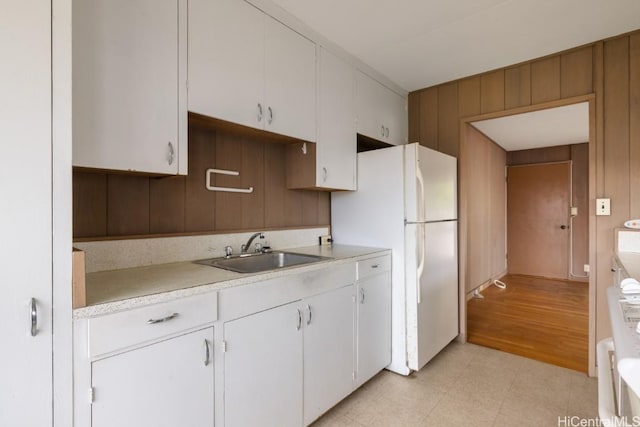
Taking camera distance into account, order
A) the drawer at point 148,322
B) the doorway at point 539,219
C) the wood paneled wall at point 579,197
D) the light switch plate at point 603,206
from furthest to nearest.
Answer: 1. the doorway at point 539,219
2. the wood paneled wall at point 579,197
3. the light switch plate at point 603,206
4. the drawer at point 148,322

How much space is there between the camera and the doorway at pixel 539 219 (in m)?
5.29

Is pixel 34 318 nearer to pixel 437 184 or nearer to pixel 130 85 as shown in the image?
pixel 130 85

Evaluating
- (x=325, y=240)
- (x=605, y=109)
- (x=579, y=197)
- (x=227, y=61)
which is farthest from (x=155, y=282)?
(x=579, y=197)

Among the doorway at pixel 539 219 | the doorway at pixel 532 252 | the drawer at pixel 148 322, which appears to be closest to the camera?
the drawer at pixel 148 322

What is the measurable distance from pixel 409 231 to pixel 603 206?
4.47 feet

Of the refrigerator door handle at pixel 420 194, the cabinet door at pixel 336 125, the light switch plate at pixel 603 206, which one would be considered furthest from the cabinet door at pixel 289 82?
the light switch plate at pixel 603 206

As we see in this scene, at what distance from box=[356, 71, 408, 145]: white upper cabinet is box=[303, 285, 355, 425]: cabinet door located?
1.41 meters

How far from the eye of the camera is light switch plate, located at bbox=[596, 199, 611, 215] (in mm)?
2268

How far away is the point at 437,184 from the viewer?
2.58 metres

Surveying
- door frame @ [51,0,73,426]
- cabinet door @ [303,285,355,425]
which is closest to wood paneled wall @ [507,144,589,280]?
cabinet door @ [303,285,355,425]

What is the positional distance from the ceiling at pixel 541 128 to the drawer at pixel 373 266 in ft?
5.82

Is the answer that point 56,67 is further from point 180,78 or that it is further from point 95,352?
point 95,352

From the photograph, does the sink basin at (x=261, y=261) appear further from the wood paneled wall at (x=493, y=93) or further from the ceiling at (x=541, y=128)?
the ceiling at (x=541, y=128)

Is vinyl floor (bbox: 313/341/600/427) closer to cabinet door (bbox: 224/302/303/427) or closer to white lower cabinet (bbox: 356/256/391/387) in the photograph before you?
white lower cabinet (bbox: 356/256/391/387)
